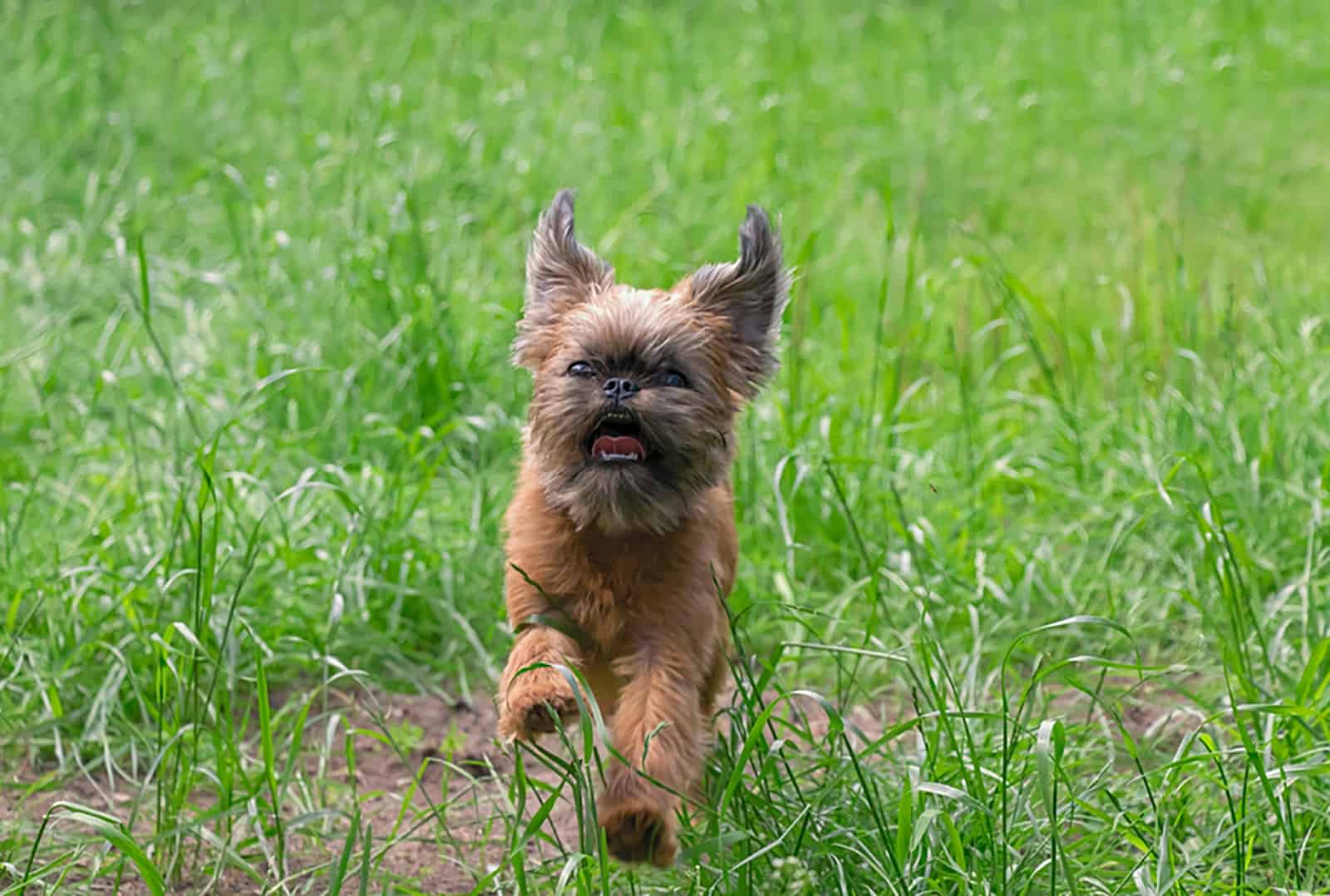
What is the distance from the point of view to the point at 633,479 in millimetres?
Result: 3182

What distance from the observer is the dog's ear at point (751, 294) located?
3508 millimetres

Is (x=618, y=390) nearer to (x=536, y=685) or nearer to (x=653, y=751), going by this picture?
(x=536, y=685)

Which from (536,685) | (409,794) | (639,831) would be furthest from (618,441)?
(409,794)

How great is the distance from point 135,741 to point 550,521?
1.35 meters

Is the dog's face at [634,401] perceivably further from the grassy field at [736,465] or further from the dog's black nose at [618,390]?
the grassy field at [736,465]

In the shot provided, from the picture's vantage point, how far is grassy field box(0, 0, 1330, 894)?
3445mm

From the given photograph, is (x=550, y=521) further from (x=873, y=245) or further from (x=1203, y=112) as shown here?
(x=1203, y=112)

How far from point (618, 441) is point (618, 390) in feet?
0.34

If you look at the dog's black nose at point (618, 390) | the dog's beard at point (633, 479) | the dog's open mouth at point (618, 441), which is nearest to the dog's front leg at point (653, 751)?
the dog's beard at point (633, 479)

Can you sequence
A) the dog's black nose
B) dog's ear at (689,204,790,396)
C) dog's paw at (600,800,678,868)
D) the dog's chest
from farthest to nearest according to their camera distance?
dog's ear at (689,204,790,396)
the dog's chest
the dog's black nose
dog's paw at (600,800,678,868)

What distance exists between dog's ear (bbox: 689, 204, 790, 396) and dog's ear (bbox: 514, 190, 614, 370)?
0.71 feet

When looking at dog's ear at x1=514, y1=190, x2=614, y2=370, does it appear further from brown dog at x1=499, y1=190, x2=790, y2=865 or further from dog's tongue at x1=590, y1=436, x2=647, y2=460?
dog's tongue at x1=590, y1=436, x2=647, y2=460

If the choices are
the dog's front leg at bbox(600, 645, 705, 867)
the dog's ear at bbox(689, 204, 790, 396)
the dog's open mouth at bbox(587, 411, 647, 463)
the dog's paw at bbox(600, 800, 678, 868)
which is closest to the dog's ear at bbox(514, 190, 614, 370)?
the dog's ear at bbox(689, 204, 790, 396)

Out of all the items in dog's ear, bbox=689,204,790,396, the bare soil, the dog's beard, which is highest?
dog's ear, bbox=689,204,790,396
